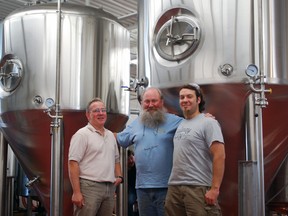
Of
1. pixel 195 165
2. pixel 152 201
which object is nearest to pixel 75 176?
pixel 152 201

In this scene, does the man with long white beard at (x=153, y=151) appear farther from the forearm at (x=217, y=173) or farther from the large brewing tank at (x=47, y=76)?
the large brewing tank at (x=47, y=76)

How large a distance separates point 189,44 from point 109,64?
1.35 m

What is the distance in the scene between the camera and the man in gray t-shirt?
238 cm

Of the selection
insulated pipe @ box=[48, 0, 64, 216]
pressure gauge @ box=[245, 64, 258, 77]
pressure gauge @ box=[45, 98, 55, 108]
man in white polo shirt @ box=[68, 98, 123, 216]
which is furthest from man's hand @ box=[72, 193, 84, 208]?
pressure gauge @ box=[245, 64, 258, 77]

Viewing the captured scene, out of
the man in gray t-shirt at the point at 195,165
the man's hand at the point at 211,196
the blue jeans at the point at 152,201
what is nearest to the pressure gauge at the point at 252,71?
the man in gray t-shirt at the point at 195,165

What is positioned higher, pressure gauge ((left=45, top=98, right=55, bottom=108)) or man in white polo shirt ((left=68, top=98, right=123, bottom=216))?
pressure gauge ((left=45, top=98, right=55, bottom=108))

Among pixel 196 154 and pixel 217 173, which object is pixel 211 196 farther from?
pixel 196 154

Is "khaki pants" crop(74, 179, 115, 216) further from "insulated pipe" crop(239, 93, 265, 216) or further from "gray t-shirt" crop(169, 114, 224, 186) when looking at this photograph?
"insulated pipe" crop(239, 93, 265, 216)

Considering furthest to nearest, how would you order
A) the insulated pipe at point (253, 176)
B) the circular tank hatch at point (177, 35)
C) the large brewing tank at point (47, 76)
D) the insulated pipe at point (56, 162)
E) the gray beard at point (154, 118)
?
the large brewing tank at point (47, 76), the insulated pipe at point (56, 162), the circular tank hatch at point (177, 35), the gray beard at point (154, 118), the insulated pipe at point (253, 176)

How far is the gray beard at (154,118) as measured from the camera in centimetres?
270

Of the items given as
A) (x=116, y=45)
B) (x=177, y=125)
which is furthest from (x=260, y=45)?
(x=116, y=45)

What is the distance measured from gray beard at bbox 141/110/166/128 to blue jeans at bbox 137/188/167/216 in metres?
0.41

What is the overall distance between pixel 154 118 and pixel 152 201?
20.7 inches

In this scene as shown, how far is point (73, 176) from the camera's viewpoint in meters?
2.85
